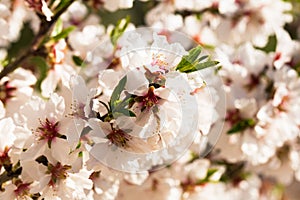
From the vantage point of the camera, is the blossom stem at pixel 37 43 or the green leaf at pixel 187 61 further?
the blossom stem at pixel 37 43

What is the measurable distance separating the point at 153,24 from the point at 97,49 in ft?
0.76

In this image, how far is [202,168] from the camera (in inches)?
62.1

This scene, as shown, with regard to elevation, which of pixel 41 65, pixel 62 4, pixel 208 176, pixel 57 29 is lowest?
pixel 208 176

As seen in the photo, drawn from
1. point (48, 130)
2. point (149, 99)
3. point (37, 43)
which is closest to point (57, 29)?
point (37, 43)

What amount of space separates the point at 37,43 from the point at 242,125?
0.52 metres

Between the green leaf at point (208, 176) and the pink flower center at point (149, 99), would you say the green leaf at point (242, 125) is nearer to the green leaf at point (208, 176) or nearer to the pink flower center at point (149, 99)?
the green leaf at point (208, 176)

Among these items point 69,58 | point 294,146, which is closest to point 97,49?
point 69,58

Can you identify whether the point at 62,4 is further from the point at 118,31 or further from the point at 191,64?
the point at 191,64

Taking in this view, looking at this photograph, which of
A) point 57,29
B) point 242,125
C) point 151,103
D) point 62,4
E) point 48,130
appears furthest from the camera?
point 242,125

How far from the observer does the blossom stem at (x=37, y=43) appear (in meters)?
1.34

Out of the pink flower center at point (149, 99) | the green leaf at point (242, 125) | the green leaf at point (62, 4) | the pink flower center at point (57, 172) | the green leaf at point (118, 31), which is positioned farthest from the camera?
the green leaf at point (242, 125)

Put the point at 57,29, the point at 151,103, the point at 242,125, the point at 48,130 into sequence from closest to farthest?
the point at 151,103
the point at 48,130
the point at 57,29
the point at 242,125

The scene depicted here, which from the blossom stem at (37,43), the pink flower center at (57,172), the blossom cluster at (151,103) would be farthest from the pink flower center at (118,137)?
the blossom stem at (37,43)

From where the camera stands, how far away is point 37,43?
4.71ft
